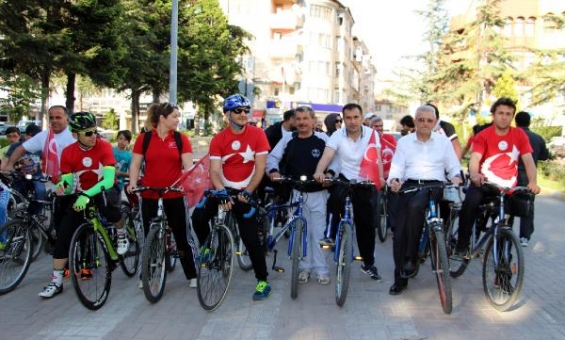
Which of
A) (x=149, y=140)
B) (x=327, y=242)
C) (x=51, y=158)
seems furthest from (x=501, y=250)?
(x=51, y=158)

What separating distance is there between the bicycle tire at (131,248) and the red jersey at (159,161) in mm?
1133

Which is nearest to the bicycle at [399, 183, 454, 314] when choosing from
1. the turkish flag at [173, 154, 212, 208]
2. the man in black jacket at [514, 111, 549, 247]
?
the turkish flag at [173, 154, 212, 208]

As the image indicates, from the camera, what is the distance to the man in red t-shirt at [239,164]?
18.0 feet

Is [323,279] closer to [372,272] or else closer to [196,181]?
[372,272]

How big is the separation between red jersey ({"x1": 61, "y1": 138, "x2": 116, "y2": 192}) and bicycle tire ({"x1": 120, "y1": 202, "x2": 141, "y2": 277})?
93 centimetres

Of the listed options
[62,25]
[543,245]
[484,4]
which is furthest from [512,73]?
[543,245]

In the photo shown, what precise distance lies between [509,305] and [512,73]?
107 ft

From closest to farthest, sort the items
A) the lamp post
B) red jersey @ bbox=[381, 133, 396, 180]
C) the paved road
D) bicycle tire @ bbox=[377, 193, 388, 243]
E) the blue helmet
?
the paved road, the blue helmet, red jersey @ bbox=[381, 133, 396, 180], bicycle tire @ bbox=[377, 193, 388, 243], the lamp post

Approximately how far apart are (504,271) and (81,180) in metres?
4.22

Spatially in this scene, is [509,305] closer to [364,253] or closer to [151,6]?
[364,253]

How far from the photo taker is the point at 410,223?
5570mm

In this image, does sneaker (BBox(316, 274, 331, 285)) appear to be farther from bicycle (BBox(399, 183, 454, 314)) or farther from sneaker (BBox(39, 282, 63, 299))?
sneaker (BBox(39, 282, 63, 299))

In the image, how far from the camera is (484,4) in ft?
124

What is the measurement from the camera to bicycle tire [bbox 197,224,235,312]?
5.23 m
